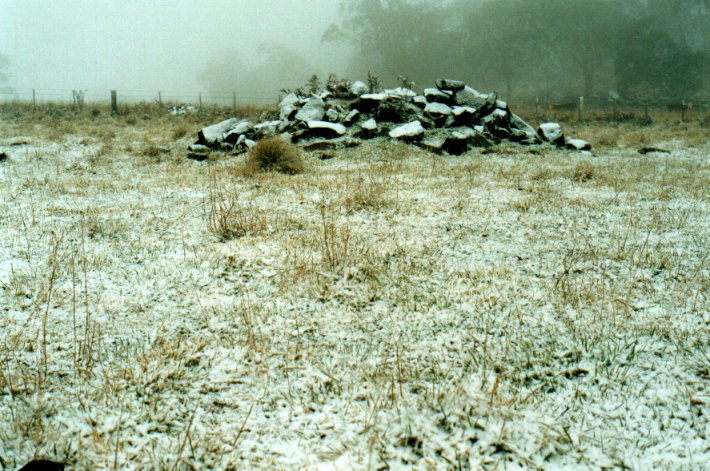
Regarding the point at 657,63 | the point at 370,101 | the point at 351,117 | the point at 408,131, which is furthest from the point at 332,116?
the point at 657,63

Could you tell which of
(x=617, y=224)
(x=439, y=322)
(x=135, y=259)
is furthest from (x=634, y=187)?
(x=135, y=259)

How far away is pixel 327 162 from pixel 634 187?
5.97m

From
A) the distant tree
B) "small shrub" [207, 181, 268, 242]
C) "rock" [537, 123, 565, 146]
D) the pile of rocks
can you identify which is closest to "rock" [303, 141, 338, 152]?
the pile of rocks

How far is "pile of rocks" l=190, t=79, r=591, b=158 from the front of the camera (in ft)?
39.8

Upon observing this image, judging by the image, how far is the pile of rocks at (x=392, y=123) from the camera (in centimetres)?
1212

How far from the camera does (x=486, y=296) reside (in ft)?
10.8

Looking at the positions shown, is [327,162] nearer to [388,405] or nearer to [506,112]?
[506,112]

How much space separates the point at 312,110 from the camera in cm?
1357

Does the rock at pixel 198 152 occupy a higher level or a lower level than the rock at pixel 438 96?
lower

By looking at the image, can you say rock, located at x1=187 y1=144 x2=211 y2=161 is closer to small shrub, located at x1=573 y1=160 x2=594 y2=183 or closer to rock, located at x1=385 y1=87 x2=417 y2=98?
rock, located at x1=385 y1=87 x2=417 y2=98

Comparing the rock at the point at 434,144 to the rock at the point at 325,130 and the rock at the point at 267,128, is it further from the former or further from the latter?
the rock at the point at 267,128

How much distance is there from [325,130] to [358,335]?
10275 millimetres

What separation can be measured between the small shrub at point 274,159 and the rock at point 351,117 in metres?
4.50

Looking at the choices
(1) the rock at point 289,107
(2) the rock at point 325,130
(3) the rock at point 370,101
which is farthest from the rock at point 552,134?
(1) the rock at point 289,107
